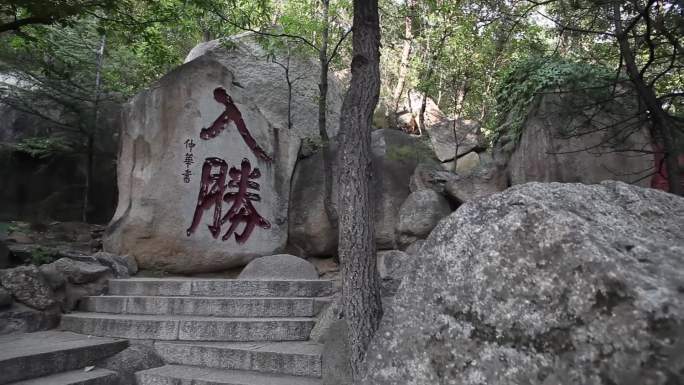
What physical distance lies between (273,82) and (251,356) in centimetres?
711

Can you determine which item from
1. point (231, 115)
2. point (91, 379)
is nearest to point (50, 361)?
point (91, 379)

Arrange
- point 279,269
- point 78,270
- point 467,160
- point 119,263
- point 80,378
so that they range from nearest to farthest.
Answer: point 80,378, point 78,270, point 279,269, point 119,263, point 467,160

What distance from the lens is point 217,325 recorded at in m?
4.64

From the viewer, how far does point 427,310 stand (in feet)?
6.64


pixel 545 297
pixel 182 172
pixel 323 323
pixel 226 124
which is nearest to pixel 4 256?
pixel 182 172

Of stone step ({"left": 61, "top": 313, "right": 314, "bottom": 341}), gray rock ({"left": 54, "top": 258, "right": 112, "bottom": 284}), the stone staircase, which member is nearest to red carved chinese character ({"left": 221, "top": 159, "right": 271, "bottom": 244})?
the stone staircase

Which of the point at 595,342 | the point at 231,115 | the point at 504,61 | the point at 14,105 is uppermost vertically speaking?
the point at 504,61

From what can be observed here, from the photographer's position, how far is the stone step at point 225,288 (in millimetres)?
5527

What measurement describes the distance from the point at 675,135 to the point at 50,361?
7020mm

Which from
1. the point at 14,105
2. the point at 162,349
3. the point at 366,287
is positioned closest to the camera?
the point at 366,287

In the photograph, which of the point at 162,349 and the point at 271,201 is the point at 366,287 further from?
the point at 271,201

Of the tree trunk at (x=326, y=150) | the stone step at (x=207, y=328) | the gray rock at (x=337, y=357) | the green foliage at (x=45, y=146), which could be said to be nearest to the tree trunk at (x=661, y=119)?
the gray rock at (x=337, y=357)

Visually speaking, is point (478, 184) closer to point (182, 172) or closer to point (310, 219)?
point (310, 219)

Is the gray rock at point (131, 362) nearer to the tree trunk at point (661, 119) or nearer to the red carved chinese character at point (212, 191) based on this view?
the red carved chinese character at point (212, 191)
